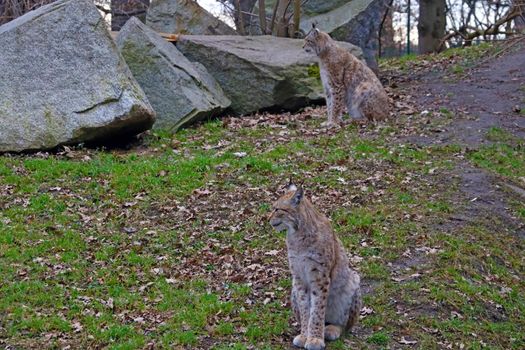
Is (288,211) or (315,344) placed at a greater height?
(288,211)

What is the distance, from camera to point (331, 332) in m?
7.83

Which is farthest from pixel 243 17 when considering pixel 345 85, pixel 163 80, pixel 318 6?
pixel 345 85

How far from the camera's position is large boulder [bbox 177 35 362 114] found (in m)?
16.8

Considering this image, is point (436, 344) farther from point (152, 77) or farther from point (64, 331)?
point (152, 77)

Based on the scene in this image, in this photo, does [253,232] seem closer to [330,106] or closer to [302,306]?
[302,306]

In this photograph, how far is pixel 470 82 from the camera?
1850 cm

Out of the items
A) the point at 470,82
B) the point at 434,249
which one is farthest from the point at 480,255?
the point at 470,82

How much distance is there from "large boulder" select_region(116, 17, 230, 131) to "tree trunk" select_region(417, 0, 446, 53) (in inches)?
431

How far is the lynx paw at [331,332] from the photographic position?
782cm

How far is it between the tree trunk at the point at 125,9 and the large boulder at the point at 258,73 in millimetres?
7244

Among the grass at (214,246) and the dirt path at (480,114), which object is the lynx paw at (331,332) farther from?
the dirt path at (480,114)

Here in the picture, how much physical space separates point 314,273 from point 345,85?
338 inches

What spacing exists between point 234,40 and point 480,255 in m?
9.31

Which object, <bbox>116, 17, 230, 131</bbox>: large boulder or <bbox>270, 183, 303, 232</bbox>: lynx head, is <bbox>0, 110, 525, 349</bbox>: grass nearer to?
<bbox>116, 17, 230, 131</bbox>: large boulder
